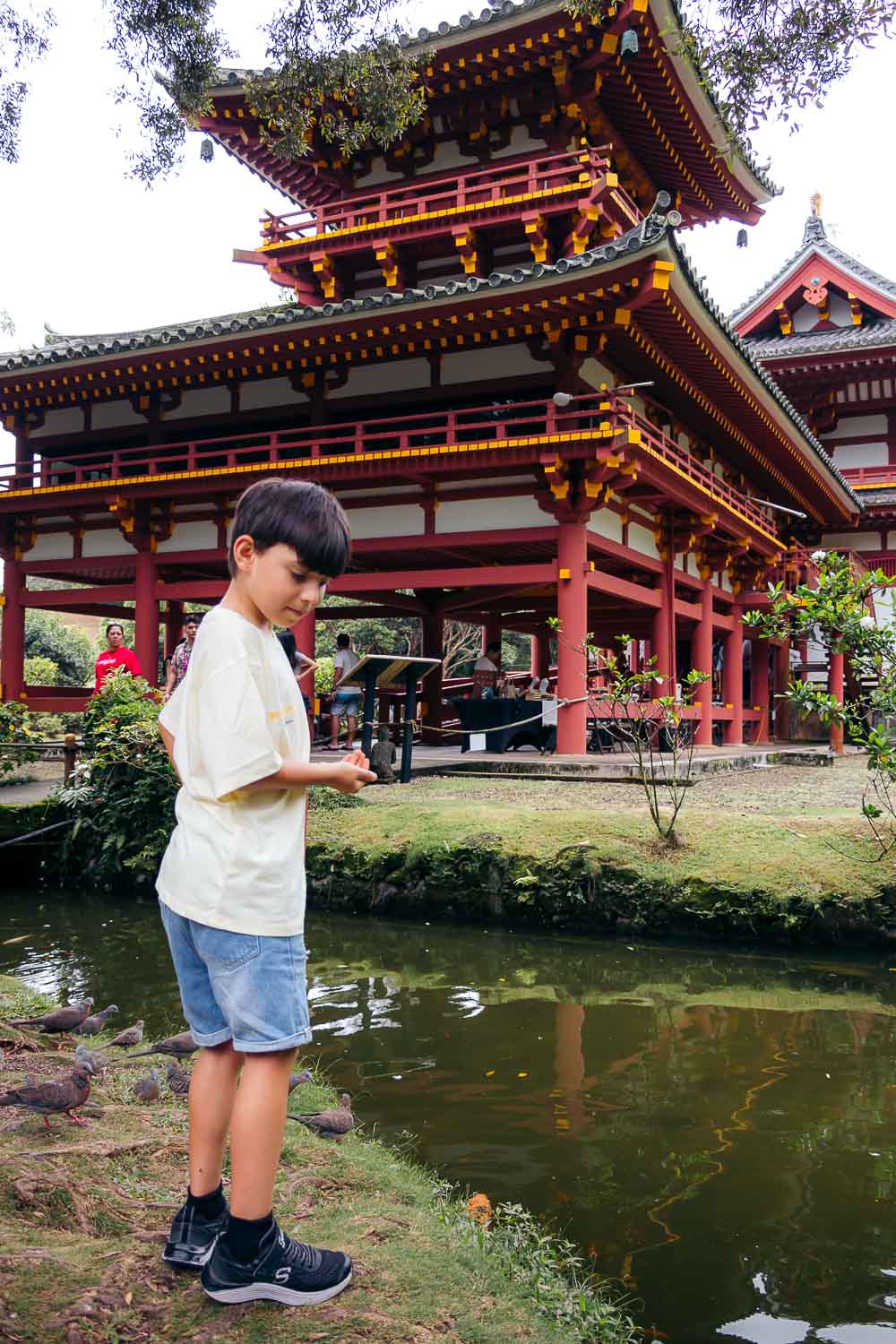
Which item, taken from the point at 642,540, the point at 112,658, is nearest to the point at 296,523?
the point at 112,658

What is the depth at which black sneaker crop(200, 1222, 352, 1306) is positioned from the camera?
6.69 ft

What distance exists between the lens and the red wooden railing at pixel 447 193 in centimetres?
1258

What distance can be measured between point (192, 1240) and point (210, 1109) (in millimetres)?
308

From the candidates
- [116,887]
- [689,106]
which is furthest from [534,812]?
[689,106]

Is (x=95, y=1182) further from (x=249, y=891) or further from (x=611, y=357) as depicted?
(x=611, y=357)

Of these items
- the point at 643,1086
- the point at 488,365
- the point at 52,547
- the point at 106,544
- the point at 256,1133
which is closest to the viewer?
the point at 256,1133

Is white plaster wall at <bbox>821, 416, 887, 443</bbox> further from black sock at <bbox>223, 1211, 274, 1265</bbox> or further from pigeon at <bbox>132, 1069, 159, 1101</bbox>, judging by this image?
black sock at <bbox>223, 1211, 274, 1265</bbox>

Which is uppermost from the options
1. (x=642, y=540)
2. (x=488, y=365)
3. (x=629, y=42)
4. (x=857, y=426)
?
(x=629, y=42)

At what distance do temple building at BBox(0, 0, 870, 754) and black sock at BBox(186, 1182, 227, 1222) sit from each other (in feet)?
29.7

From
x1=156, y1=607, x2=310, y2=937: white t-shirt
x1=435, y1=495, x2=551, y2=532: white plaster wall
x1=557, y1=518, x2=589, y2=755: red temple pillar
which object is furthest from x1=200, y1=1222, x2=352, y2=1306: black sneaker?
x1=435, y1=495, x2=551, y2=532: white plaster wall

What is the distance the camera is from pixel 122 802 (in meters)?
8.27

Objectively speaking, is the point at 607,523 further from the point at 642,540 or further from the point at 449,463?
the point at 449,463

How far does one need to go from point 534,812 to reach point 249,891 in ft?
19.6

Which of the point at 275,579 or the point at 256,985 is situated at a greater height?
the point at 275,579
